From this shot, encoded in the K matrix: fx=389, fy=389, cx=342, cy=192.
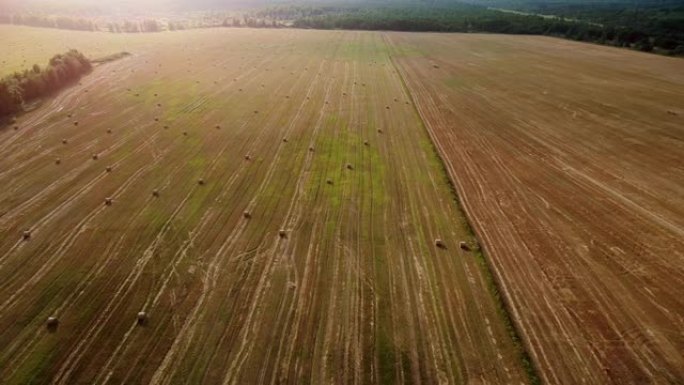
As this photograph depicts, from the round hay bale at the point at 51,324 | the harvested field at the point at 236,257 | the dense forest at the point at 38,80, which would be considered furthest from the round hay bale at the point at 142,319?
the dense forest at the point at 38,80

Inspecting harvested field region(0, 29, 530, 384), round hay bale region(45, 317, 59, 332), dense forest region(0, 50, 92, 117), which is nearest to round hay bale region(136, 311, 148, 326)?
harvested field region(0, 29, 530, 384)

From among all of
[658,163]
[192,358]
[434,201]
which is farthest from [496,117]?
[192,358]

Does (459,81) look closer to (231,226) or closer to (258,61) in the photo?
(258,61)

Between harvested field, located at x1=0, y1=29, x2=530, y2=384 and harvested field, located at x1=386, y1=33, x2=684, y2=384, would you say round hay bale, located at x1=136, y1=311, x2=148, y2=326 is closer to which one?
harvested field, located at x1=0, y1=29, x2=530, y2=384

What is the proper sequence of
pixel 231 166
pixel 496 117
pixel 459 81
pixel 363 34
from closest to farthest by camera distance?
pixel 231 166
pixel 496 117
pixel 459 81
pixel 363 34

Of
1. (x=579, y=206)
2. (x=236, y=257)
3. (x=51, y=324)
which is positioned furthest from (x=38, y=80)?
(x=579, y=206)

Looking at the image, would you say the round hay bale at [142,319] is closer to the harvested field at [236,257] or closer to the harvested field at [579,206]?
the harvested field at [236,257]
